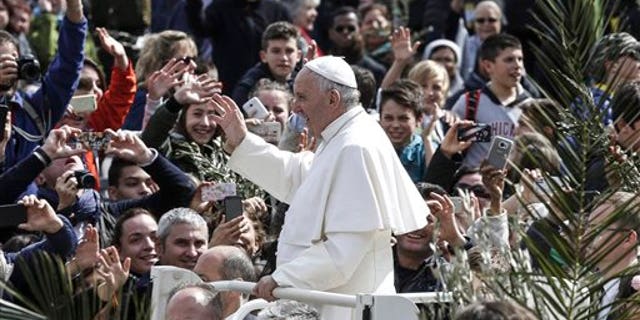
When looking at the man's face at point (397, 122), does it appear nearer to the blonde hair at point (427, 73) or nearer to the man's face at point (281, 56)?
the man's face at point (281, 56)

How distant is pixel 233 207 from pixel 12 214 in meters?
1.32

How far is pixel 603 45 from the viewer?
7.14 m

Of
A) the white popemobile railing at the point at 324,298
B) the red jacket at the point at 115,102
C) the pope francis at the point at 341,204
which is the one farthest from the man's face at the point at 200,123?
the white popemobile railing at the point at 324,298

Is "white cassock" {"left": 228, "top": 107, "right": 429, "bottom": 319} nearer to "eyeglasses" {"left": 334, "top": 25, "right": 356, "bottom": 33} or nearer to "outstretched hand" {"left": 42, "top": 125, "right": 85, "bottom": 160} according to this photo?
"outstretched hand" {"left": 42, "top": 125, "right": 85, "bottom": 160}

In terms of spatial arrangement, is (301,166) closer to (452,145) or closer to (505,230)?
(505,230)

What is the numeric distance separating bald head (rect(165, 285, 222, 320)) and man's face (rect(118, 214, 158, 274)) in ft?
7.84

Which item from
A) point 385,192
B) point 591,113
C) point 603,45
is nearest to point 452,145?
point 385,192

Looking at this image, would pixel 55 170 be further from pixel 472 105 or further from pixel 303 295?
pixel 303 295

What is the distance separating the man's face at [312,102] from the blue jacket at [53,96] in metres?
2.98

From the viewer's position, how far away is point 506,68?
13773 mm

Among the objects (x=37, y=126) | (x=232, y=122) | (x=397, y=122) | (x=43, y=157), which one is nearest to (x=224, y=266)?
(x=232, y=122)

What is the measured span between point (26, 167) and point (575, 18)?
17.3 ft

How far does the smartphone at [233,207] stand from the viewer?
10.2m

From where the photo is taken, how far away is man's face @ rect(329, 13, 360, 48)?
16.9 meters
